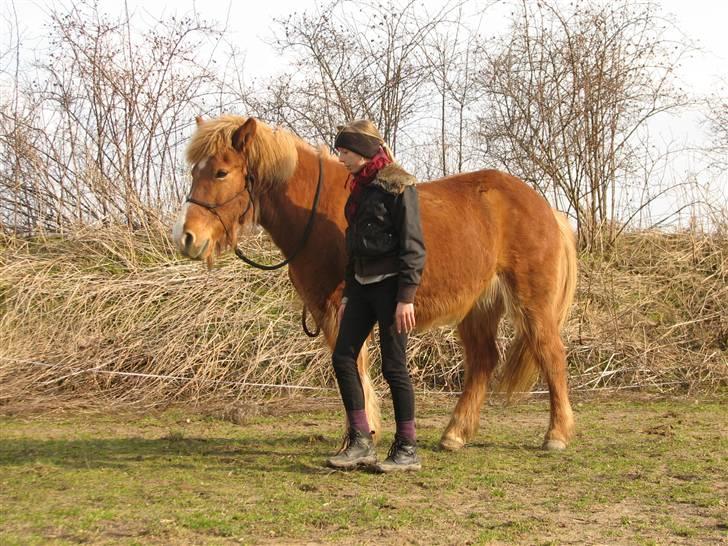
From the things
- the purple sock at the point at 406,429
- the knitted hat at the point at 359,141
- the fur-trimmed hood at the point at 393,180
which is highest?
the knitted hat at the point at 359,141

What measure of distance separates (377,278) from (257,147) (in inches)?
44.0

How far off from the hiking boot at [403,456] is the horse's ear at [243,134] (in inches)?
76.3

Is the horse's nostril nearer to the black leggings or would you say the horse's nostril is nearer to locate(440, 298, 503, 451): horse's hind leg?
the black leggings

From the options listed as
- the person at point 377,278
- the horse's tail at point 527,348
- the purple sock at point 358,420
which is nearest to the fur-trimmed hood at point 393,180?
the person at point 377,278

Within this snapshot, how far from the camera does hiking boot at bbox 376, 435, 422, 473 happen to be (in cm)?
490

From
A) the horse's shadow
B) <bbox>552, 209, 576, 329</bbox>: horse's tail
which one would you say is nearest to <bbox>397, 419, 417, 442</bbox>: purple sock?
the horse's shadow

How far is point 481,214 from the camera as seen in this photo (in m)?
5.74

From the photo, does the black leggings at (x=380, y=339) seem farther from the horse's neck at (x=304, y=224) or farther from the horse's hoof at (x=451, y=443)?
the horse's hoof at (x=451, y=443)

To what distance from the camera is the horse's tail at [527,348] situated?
6.09m

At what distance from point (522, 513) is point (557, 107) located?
734 centimetres

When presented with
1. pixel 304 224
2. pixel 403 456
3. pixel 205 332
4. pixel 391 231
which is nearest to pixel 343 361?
pixel 403 456

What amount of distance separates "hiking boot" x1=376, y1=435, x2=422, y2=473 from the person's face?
158cm

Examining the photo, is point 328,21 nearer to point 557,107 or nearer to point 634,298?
point 557,107

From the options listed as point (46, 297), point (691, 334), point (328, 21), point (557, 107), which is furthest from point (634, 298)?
point (46, 297)
